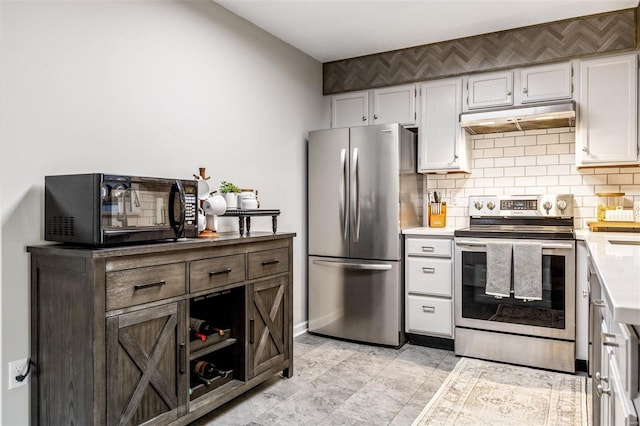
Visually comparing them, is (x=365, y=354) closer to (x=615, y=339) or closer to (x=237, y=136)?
(x=237, y=136)

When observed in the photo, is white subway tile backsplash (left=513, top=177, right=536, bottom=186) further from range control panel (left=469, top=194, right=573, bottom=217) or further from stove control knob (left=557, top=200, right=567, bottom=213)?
stove control knob (left=557, top=200, right=567, bottom=213)

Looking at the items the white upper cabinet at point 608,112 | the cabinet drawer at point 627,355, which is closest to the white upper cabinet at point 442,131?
the white upper cabinet at point 608,112

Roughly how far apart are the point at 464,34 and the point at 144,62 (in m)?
2.51

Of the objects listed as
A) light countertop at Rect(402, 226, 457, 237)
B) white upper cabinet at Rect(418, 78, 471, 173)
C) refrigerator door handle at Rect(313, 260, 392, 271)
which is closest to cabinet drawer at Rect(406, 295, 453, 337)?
refrigerator door handle at Rect(313, 260, 392, 271)

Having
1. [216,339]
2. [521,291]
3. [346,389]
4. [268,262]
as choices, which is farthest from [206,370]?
[521,291]

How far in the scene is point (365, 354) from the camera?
3527 mm

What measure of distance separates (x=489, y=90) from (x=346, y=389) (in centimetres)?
258

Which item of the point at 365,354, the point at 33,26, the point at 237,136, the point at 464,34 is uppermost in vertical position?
the point at 464,34

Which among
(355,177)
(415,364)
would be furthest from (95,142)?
(415,364)

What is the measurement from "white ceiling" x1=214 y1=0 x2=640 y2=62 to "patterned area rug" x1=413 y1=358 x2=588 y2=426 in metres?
2.56

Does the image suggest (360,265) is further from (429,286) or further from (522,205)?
(522,205)

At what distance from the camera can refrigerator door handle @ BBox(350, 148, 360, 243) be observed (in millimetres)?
3730

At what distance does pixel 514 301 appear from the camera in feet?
10.7

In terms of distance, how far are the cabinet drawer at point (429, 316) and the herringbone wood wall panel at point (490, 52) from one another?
1.89 meters
